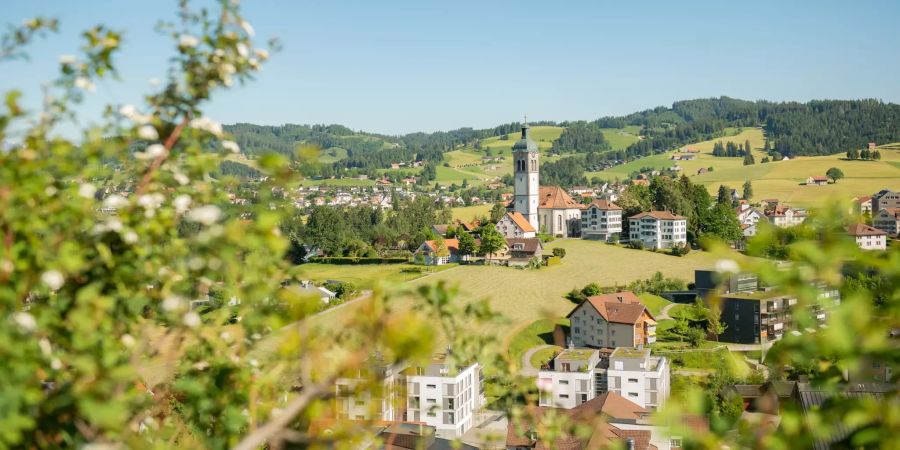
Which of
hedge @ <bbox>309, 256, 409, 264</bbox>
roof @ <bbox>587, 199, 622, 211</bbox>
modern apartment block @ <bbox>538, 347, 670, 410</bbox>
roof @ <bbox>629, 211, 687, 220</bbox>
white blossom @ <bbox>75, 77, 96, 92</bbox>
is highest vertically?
white blossom @ <bbox>75, 77, 96, 92</bbox>

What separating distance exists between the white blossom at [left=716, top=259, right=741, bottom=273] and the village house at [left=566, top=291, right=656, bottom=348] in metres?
29.9

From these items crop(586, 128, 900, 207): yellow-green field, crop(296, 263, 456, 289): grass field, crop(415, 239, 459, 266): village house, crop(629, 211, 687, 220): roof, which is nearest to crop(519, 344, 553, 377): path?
crop(296, 263, 456, 289): grass field

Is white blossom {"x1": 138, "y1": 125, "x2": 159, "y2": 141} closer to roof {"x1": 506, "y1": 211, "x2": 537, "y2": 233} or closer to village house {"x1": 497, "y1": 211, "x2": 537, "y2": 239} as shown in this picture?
village house {"x1": 497, "y1": 211, "x2": 537, "y2": 239}

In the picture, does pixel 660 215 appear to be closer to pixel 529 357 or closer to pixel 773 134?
pixel 529 357

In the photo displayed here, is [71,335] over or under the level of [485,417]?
over

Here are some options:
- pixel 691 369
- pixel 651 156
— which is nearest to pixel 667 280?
pixel 691 369

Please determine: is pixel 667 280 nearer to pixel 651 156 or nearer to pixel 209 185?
pixel 209 185

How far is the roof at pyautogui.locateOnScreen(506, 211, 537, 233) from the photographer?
56441 millimetres

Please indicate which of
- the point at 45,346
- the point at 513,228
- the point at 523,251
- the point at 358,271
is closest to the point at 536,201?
the point at 513,228

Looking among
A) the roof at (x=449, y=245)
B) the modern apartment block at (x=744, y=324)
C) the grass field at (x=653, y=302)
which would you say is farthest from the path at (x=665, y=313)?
the roof at (x=449, y=245)

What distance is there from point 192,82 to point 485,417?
22010 mm

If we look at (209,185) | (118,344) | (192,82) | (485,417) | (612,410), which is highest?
Result: (192,82)

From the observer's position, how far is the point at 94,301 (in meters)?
1.80

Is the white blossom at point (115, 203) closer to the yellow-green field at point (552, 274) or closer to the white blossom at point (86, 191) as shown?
the white blossom at point (86, 191)
